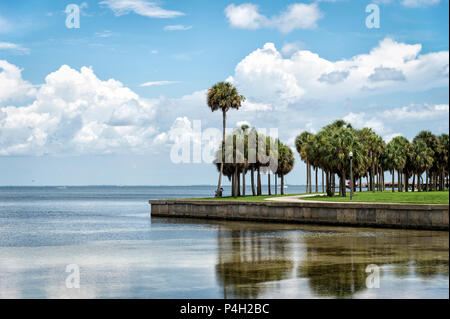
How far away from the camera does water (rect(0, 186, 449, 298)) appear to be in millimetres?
14672

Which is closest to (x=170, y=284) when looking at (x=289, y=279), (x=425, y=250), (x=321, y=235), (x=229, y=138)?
(x=289, y=279)

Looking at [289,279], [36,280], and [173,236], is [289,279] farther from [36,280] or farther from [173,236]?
[173,236]

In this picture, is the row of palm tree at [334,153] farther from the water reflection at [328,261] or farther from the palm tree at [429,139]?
the water reflection at [328,261]

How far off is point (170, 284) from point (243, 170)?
2272 inches

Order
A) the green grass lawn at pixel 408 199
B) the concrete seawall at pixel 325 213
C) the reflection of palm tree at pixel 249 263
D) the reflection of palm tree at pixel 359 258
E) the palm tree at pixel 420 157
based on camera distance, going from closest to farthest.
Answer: the reflection of palm tree at pixel 249 263 → the reflection of palm tree at pixel 359 258 → the concrete seawall at pixel 325 213 → the green grass lawn at pixel 408 199 → the palm tree at pixel 420 157

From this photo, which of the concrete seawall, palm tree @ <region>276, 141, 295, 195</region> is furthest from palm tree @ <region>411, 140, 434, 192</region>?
the concrete seawall

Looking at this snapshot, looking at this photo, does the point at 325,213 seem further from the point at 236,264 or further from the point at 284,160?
the point at 284,160

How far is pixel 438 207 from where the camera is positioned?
30.9 m

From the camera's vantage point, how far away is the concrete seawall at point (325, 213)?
104 feet

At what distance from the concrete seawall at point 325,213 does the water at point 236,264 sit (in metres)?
1.30

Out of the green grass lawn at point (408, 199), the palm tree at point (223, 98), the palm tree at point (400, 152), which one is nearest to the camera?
the green grass lawn at point (408, 199)

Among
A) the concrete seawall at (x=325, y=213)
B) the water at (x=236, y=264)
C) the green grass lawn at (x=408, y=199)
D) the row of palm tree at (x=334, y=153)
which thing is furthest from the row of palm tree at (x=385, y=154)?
the water at (x=236, y=264)

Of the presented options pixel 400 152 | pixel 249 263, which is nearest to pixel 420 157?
pixel 400 152
